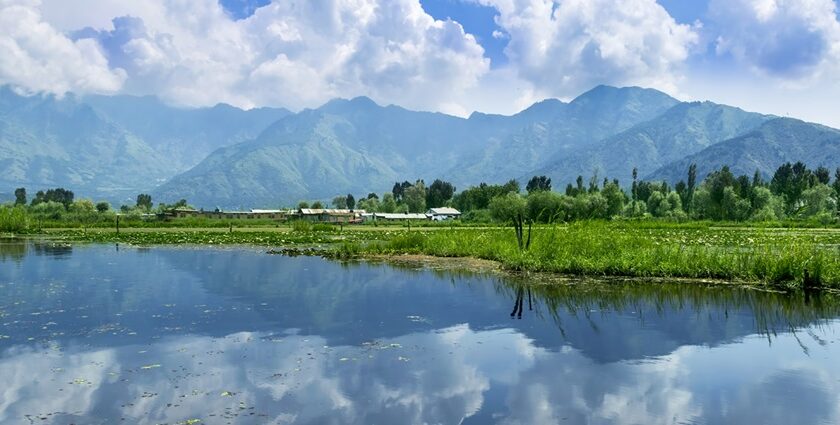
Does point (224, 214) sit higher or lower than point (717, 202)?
lower

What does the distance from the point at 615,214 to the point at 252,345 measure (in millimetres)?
141012

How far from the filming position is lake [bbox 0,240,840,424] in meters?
13.2

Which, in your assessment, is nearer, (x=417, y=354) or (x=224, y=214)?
(x=417, y=354)

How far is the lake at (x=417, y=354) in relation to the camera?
43.3 ft

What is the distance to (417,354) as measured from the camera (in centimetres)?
1775

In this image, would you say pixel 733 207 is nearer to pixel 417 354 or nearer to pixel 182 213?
pixel 417 354

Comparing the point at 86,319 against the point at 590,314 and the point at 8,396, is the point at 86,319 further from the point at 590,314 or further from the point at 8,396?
the point at 590,314

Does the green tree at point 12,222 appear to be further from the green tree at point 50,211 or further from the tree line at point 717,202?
the tree line at point 717,202

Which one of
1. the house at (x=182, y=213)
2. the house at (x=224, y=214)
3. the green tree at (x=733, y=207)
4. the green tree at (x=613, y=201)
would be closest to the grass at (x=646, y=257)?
the green tree at (x=733, y=207)

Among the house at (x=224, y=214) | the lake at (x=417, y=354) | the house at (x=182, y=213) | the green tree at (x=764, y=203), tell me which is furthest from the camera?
the house at (x=224, y=214)

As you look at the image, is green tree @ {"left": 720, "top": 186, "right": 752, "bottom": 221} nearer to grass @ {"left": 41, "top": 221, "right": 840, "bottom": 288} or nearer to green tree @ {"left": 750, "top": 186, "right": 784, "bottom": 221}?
green tree @ {"left": 750, "top": 186, "right": 784, "bottom": 221}

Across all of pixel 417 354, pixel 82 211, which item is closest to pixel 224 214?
pixel 82 211

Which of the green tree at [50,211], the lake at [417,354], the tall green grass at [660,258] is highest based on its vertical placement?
the green tree at [50,211]

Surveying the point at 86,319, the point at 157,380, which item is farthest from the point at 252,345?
the point at 86,319
